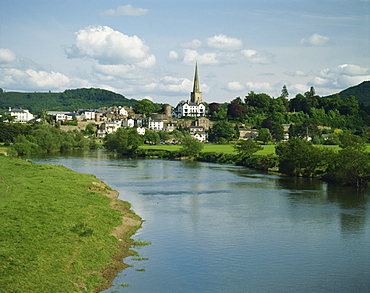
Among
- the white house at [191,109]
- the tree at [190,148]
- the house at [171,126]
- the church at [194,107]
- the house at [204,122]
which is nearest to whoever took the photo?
the tree at [190,148]

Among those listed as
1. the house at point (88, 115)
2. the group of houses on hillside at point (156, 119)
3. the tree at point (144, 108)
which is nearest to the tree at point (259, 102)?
the group of houses on hillside at point (156, 119)

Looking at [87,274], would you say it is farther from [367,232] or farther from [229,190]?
[229,190]

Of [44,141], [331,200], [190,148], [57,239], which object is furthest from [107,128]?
[57,239]

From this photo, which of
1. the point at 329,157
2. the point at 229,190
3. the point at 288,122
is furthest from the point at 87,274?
the point at 288,122

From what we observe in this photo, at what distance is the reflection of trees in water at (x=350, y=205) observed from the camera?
84.9ft

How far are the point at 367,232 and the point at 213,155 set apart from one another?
52209 mm

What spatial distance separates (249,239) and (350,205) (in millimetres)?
13039

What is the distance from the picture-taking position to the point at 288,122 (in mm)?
135875

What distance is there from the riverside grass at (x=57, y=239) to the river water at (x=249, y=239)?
41.8 inches

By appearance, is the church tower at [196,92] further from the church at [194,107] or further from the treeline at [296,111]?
the treeline at [296,111]

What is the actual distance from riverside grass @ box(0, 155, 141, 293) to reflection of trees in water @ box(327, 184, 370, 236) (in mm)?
12211

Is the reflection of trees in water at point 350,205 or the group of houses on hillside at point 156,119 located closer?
the reflection of trees in water at point 350,205

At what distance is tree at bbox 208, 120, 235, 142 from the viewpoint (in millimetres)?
120175

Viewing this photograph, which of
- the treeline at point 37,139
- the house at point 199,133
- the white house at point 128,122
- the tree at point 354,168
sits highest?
the white house at point 128,122
